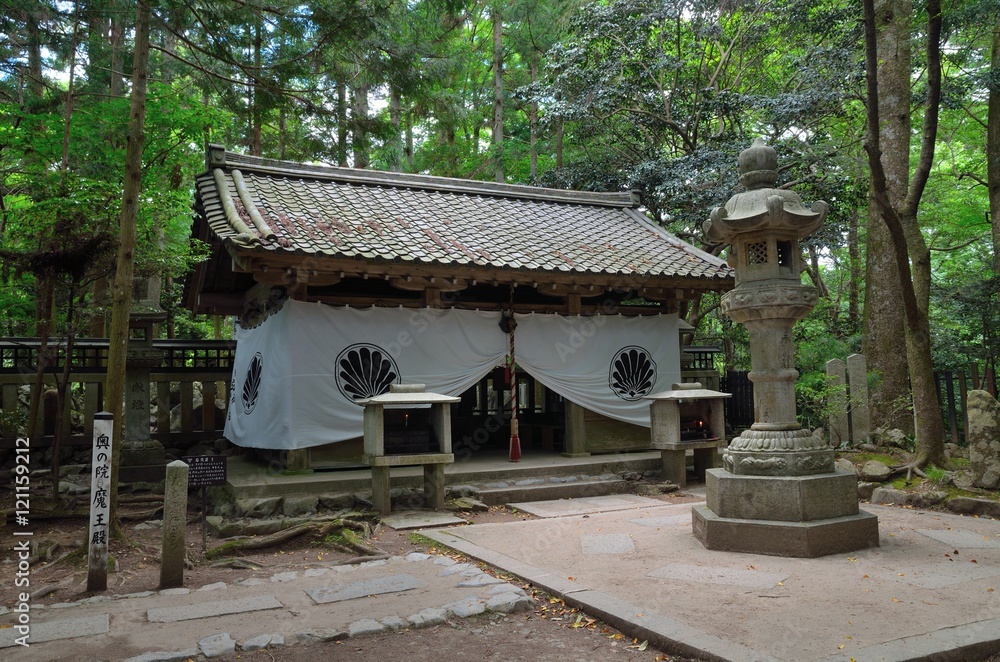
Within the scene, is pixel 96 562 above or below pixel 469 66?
below

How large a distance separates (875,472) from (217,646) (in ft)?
27.1

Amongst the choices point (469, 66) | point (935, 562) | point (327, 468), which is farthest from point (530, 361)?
point (469, 66)

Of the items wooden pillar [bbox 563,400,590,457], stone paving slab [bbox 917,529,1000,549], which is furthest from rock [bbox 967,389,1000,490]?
wooden pillar [bbox 563,400,590,457]

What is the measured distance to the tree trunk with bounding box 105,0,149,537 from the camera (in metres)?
6.33

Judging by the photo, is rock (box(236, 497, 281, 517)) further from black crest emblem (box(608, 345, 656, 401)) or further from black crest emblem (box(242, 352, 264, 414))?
black crest emblem (box(608, 345, 656, 401))

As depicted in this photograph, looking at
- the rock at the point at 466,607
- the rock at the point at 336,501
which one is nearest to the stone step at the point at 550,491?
the rock at the point at 336,501

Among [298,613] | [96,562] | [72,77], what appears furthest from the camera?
[72,77]

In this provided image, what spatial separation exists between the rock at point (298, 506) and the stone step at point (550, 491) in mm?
2190

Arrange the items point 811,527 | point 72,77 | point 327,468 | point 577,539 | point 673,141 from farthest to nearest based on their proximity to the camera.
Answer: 1. point 673,141
2. point 72,77
3. point 327,468
4. point 577,539
5. point 811,527

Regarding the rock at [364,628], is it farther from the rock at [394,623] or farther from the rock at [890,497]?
the rock at [890,497]

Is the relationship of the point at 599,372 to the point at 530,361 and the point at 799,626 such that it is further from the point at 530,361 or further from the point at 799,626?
the point at 799,626

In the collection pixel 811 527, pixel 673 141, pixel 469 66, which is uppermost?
pixel 469 66

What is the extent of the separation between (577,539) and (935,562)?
10.2ft

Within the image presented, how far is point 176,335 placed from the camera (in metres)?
17.1
